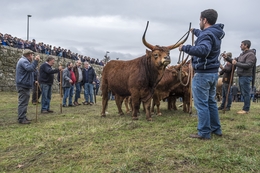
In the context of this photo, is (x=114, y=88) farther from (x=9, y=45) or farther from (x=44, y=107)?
(x=9, y=45)

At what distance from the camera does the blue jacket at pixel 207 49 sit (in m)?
4.56

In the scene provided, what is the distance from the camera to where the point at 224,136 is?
16.6 feet

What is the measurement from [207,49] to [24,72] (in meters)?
5.00

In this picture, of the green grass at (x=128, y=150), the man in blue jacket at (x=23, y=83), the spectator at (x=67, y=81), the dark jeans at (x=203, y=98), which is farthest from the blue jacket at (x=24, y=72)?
the spectator at (x=67, y=81)

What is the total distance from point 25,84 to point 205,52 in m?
4.90

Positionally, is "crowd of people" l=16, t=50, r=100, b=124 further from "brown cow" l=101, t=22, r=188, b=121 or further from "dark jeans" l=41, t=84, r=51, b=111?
"brown cow" l=101, t=22, r=188, b=121

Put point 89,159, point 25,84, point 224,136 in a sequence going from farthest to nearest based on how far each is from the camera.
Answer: point 25,84
point 224,136
point 89,159

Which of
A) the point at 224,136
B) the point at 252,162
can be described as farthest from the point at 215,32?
the point at 252,162

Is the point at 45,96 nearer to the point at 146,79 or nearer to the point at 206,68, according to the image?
the point at 146,79

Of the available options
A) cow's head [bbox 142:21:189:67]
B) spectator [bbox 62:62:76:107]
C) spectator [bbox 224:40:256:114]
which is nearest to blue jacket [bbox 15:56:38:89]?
cow's head [bbox 142:21:189:67]

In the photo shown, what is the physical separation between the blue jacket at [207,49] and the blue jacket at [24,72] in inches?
168

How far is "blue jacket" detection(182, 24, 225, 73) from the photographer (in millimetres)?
4558

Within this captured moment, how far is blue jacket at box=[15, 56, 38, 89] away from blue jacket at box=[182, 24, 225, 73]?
427 cm

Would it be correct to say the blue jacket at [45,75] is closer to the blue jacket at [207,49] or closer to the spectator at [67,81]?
the spectator at [67,81]
